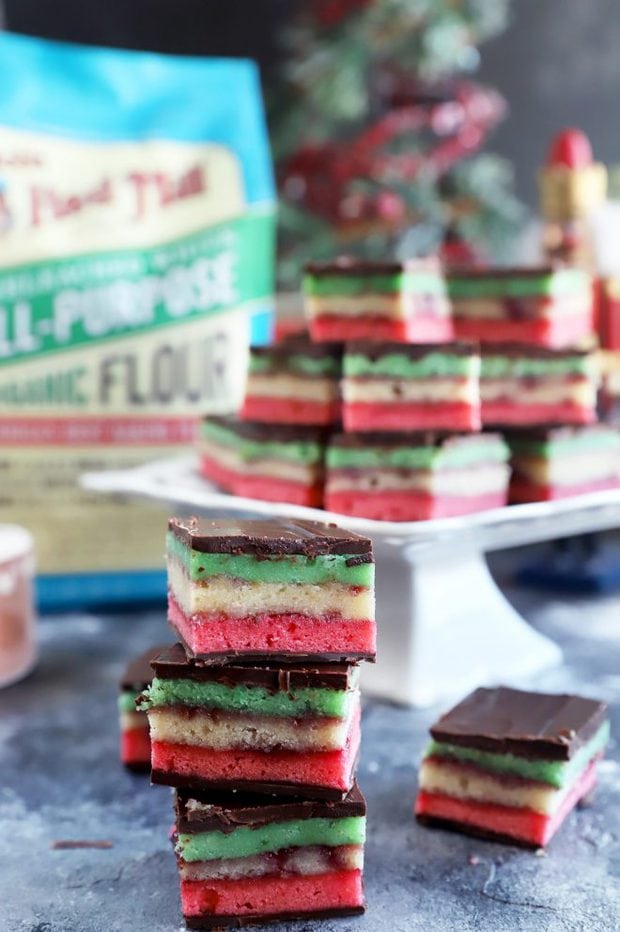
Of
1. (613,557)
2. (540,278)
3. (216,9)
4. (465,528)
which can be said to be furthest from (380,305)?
(216,9)

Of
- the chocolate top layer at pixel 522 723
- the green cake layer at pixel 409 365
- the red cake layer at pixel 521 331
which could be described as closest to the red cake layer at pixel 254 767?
the chocolate top layer at pixel 522 723

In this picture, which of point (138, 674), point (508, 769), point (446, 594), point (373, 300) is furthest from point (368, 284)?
point (508, 769)

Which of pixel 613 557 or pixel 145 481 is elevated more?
pixel 145 481

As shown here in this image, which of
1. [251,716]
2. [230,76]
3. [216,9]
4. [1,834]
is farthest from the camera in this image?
[216,9]

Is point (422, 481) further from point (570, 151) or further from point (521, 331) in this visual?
point (570, 151)

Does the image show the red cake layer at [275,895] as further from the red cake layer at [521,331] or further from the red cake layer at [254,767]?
the red cake layer at [521,331]

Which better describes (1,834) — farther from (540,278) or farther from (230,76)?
(230,76)
